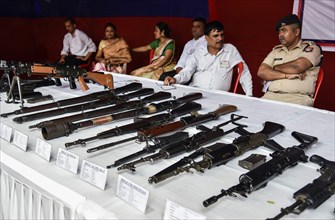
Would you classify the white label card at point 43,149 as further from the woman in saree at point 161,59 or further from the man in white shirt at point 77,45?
the man in white shirt at point 77,45

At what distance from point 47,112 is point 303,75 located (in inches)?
70.3

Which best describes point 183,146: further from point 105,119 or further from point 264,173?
point 105,119

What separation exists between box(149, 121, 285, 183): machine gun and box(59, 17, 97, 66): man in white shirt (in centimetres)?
444

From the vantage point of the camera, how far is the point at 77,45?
17.9 feet

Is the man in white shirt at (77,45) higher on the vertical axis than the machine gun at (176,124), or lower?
higher

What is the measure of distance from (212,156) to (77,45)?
4.74m

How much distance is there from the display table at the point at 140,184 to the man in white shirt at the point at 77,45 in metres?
3.81

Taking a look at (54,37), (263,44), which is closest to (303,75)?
(263,44)

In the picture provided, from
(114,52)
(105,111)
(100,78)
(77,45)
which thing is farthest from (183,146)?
(77,45)

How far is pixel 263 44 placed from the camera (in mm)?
3791

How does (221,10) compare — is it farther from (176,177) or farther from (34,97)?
(176,177)

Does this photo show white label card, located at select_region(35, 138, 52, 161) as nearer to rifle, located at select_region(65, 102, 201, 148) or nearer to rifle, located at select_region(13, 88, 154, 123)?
rifle, located at select_region(65, 102, 201, 148)

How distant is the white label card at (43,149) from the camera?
1307mm

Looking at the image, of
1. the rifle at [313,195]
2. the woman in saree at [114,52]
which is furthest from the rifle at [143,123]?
the woman in saree at [114,52]
